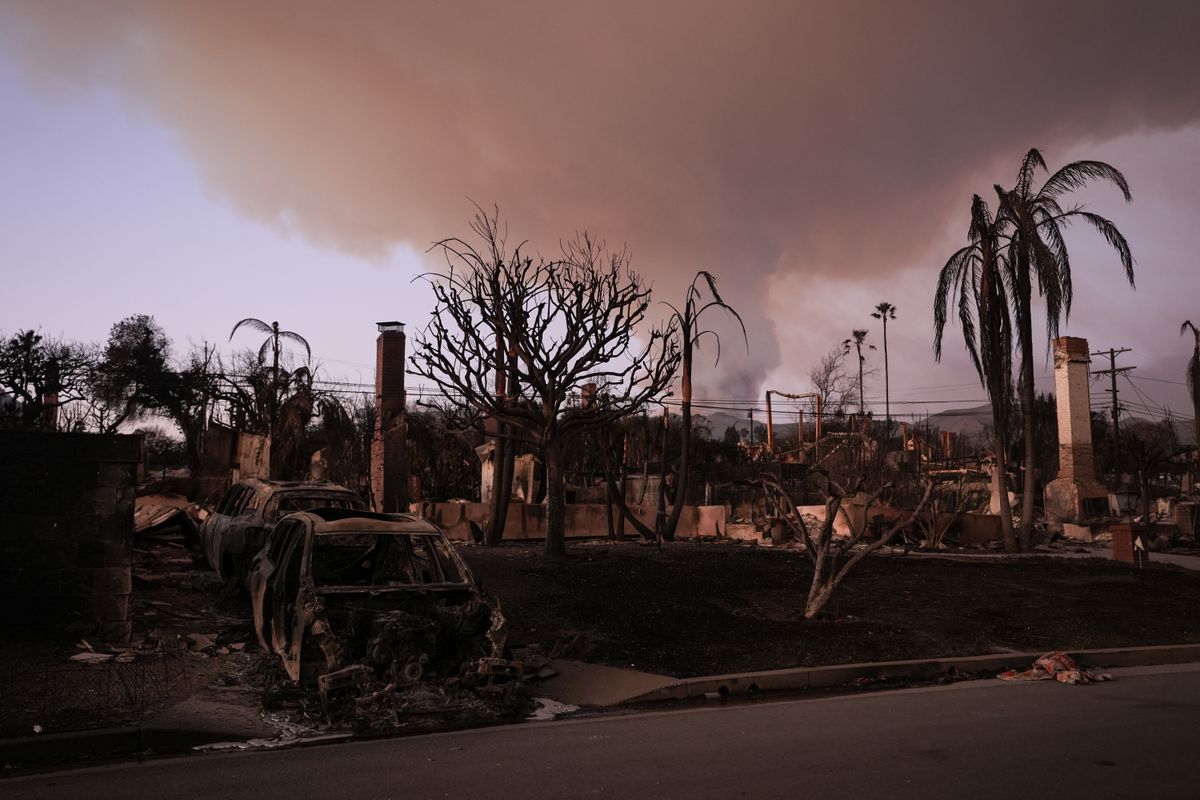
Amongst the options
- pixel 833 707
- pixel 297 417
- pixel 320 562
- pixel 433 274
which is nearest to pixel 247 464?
Result: pixel 297 417

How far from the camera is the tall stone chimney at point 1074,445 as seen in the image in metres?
33.0

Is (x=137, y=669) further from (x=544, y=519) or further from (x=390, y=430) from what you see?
(x=544, y=519)

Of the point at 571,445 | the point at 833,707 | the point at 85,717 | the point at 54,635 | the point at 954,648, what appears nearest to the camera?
the point at 85,717

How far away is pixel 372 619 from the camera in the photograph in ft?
26.1

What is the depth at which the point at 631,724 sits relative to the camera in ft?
24.6

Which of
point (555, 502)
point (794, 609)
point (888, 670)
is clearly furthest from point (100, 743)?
point (555, 502)

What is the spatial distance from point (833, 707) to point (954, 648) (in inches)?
132

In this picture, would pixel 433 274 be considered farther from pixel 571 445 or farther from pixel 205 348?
pixel 205 348

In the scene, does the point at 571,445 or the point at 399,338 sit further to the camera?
the point at 571,445

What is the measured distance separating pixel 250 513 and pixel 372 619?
234 inches

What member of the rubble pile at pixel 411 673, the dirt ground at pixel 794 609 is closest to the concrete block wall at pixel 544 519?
the dirt ground at pixel 794 609

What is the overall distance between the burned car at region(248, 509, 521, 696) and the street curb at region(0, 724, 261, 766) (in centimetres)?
108

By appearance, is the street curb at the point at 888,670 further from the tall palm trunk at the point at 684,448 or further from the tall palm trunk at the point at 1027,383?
the tall palm trunk at the point at 684,448

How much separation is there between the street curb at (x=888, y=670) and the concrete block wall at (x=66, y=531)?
6084mm
